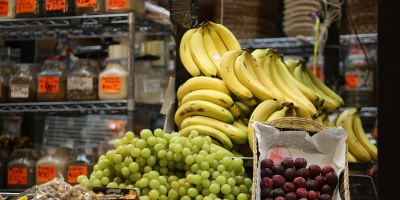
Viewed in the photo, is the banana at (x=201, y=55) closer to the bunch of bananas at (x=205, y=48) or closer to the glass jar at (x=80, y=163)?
the bunch of bananas at (x=205, y=48)

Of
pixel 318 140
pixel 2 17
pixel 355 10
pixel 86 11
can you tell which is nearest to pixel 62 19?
pixel 86 11

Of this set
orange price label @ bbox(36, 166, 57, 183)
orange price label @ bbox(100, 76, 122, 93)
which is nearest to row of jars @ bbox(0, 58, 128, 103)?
orange price label @ bbox(100, 76, 122, 93)

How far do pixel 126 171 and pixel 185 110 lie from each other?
52 cm

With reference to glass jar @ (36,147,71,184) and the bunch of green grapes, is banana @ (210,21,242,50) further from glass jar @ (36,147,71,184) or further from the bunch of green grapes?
glass jar @ (36,147,71,184)

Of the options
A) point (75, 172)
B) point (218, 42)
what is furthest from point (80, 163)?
point (218, 42)

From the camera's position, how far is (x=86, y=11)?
421 cm

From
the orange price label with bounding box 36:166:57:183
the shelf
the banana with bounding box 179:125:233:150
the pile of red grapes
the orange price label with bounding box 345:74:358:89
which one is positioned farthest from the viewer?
the orange price label with bounding box 345:74:358:89

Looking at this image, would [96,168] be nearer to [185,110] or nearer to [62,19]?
[185,110]

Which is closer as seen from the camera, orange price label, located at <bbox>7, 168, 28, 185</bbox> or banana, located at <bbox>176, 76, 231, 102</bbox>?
banana, located at <bbox>176, 76, 231, 102</bbox>

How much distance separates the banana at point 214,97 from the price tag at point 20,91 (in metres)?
1.98

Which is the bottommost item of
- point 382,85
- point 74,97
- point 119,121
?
point 119,121

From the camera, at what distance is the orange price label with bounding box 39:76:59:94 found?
425 centimetres

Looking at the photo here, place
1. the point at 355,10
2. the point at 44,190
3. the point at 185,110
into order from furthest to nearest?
the point at 355,10
the point at 185,110
the point at 44,190

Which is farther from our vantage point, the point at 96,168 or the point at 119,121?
the point at 119,121
